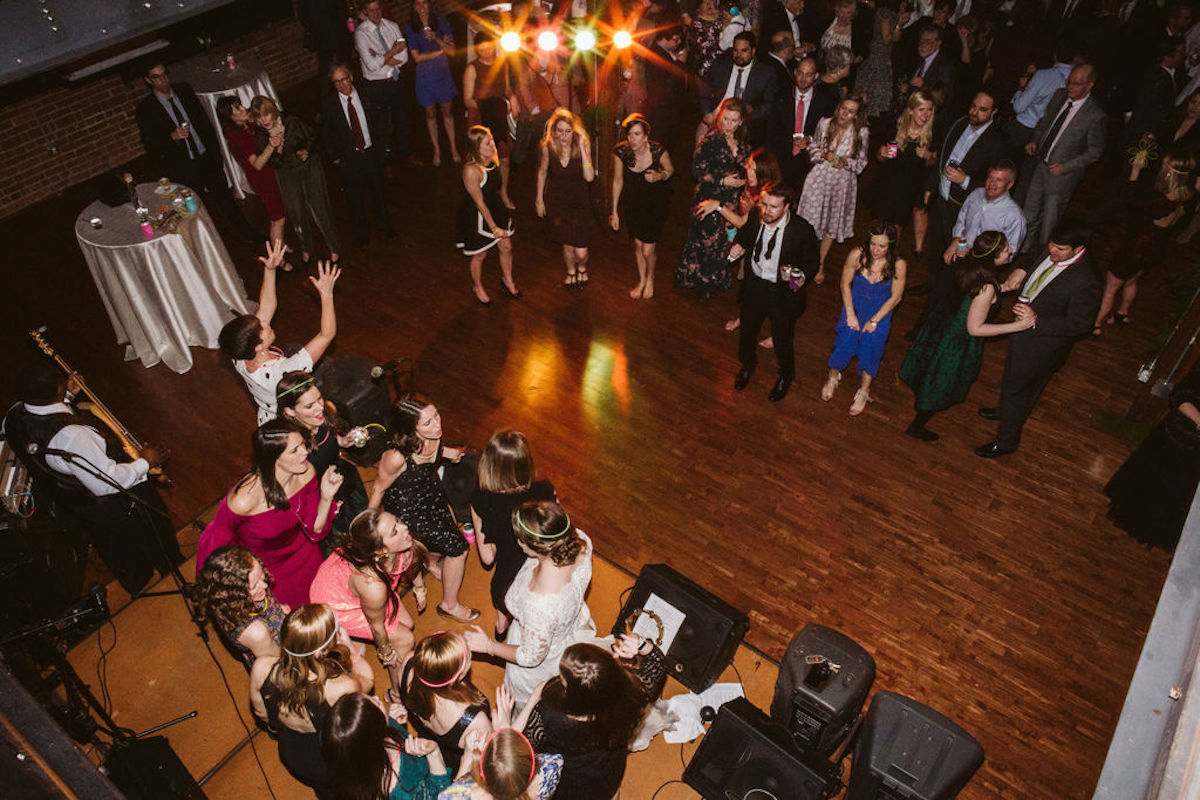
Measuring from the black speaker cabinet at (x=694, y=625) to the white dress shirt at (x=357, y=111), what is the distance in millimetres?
4243

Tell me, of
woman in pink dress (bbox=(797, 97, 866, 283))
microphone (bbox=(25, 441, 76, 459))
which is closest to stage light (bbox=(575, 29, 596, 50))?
woman in pink dress (bbox=(797, 97, 866, 283))

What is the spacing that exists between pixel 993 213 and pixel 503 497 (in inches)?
138

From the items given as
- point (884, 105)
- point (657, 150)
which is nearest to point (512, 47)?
point (657, 150)

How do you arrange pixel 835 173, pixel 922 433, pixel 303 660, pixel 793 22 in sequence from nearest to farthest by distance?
pixel 303 660, pixel 922 433, pixel 835 173, pixel 793 22

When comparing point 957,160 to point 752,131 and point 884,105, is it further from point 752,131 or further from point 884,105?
point 884,105

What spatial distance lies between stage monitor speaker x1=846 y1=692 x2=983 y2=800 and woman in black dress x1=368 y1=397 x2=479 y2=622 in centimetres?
198

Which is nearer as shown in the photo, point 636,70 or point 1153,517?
point 1153,517

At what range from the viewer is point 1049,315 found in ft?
13.5

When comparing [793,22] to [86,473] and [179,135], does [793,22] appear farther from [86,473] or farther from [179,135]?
[86,473]

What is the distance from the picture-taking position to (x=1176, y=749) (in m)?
1.41

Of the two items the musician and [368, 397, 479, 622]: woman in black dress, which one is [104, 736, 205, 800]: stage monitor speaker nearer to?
the musician

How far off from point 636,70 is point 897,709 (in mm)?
5720

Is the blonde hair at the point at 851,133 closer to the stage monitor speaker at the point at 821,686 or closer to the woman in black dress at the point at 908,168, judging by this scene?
the woman in black dress at the point at 908,168

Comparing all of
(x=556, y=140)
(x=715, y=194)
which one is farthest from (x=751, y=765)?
(x=556, y=140)
